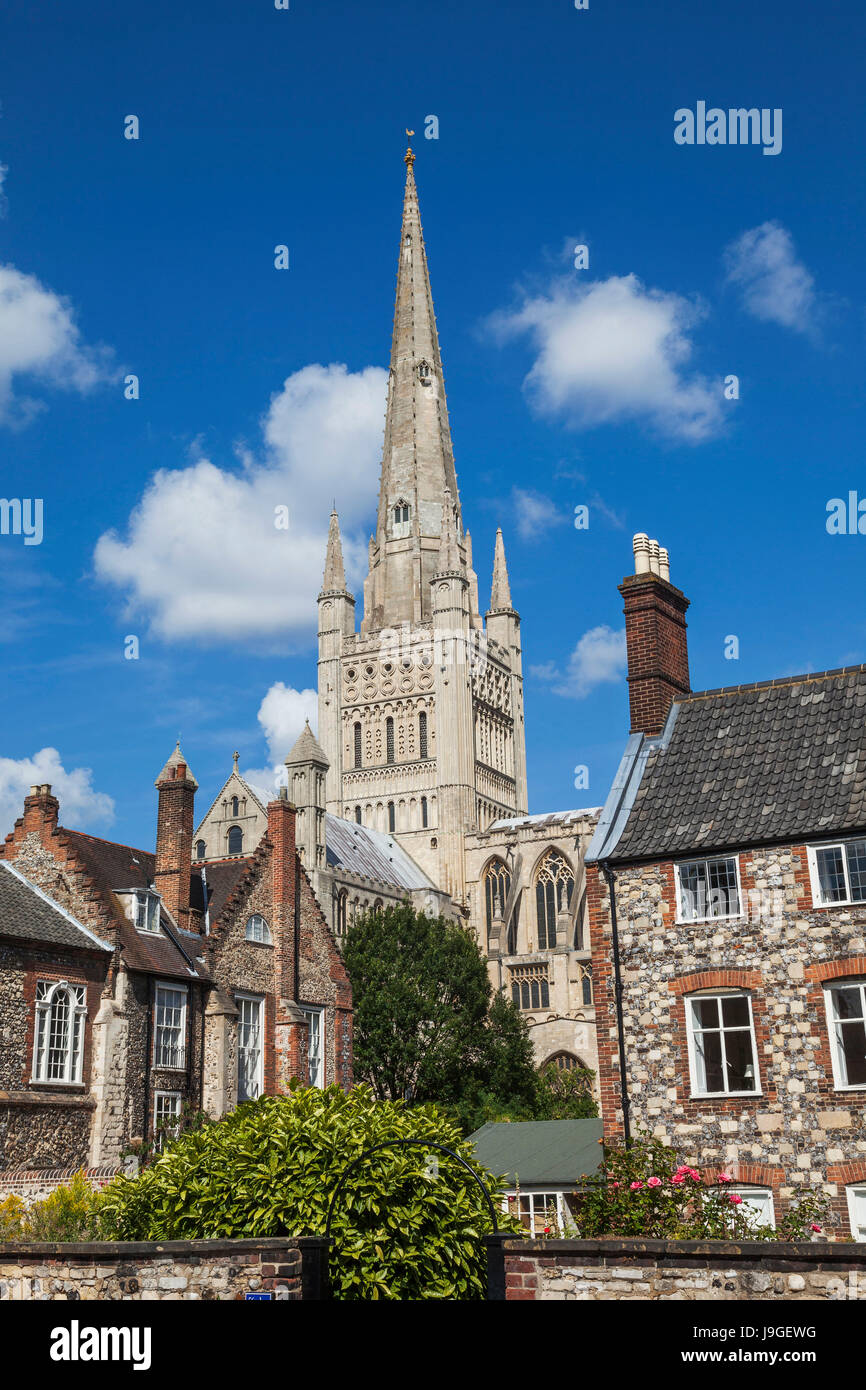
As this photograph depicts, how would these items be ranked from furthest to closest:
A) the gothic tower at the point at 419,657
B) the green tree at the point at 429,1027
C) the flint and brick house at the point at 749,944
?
the gothic tower at the point at 419,657 → the green tree at the point at 429,1027 → the flint and brick house at the point at 749,944

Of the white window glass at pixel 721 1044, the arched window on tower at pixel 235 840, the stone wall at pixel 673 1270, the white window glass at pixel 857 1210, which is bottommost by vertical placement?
the white window glass at pixel 857 1210

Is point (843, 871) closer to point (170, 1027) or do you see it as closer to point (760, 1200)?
point (760, 1200)

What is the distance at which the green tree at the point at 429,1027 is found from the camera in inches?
2328

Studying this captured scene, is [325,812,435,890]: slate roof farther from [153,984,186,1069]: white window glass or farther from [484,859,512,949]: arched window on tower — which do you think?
[153,984,186,1069]: white window glass

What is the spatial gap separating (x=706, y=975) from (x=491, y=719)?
89.0m

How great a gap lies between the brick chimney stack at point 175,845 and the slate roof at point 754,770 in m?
14.2

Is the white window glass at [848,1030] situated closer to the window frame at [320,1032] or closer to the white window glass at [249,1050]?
the white window glass at [249,1050]

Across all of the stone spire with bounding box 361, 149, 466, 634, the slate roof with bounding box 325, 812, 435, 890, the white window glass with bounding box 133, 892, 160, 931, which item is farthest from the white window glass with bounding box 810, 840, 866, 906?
the stone spire with bounding box 361, 149, 466, 634

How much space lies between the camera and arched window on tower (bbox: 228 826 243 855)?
84.4 meters

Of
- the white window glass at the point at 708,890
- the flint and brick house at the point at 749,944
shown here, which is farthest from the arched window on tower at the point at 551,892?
the white window glass at the point at 708,890

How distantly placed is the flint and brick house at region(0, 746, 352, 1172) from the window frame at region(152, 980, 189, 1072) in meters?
0.05
